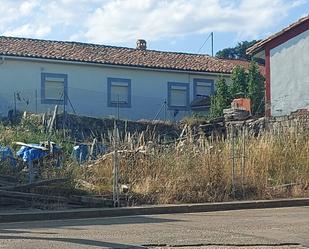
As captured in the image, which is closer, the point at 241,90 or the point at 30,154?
the point at 30,154

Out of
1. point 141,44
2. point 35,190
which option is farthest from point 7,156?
point 141,44

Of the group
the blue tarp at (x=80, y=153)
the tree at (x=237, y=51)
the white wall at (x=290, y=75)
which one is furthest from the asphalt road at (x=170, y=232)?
the tree at (x=237, y=51)

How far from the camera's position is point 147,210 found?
14.6 meters

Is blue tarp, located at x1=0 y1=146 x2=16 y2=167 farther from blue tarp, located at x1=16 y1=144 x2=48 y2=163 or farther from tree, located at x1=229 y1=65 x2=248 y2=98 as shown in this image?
tree, located at x1=229 y1=65 x2=248 y2=98

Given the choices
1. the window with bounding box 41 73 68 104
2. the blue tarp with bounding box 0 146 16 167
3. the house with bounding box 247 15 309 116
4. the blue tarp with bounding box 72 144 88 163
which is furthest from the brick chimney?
the blue tarp with bounding box 0 146 16 167

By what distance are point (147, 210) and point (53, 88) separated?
65.2 ft

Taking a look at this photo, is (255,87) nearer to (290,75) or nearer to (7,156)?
(290,75)

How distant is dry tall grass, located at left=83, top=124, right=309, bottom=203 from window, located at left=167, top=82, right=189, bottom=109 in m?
18.8

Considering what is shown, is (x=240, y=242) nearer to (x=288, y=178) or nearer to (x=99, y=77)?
(x=288, y=178)

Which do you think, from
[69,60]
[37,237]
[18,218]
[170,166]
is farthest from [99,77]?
[37,237]

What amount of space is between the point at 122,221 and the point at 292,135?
26.0 ft

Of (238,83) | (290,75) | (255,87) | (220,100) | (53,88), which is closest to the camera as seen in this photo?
(290,75)

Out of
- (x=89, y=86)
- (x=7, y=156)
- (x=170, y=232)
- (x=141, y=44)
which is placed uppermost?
(x=141, y=44)

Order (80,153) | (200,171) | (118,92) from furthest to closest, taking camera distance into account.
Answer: (118,92) → (80,153) → (200,171)
